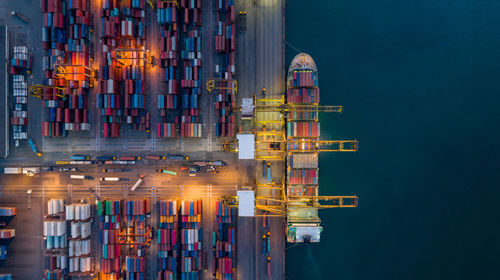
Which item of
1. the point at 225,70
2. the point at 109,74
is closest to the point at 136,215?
the point at 109,74

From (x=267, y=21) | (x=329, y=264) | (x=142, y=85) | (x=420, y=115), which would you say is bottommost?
(x=329, y=264)

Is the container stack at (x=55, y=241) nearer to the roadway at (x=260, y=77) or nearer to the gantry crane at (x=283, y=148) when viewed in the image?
the roadway at (x=260, y=77)

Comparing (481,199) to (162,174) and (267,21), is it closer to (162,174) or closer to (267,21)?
(267,21)

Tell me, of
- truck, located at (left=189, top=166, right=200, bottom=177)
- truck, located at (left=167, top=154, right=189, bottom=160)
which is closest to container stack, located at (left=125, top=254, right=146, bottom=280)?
truck, located at (left=189, top=166, right=200, bottom=177)

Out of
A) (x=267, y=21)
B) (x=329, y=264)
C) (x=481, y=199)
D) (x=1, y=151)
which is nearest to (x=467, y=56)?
(x=481, y=199)

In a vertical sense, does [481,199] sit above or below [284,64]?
below

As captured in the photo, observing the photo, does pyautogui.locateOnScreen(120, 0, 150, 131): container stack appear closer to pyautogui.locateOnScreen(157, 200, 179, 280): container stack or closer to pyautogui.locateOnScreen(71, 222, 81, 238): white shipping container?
pyautogui.locateOnScreen(157, 200, 179, 280): container stack
